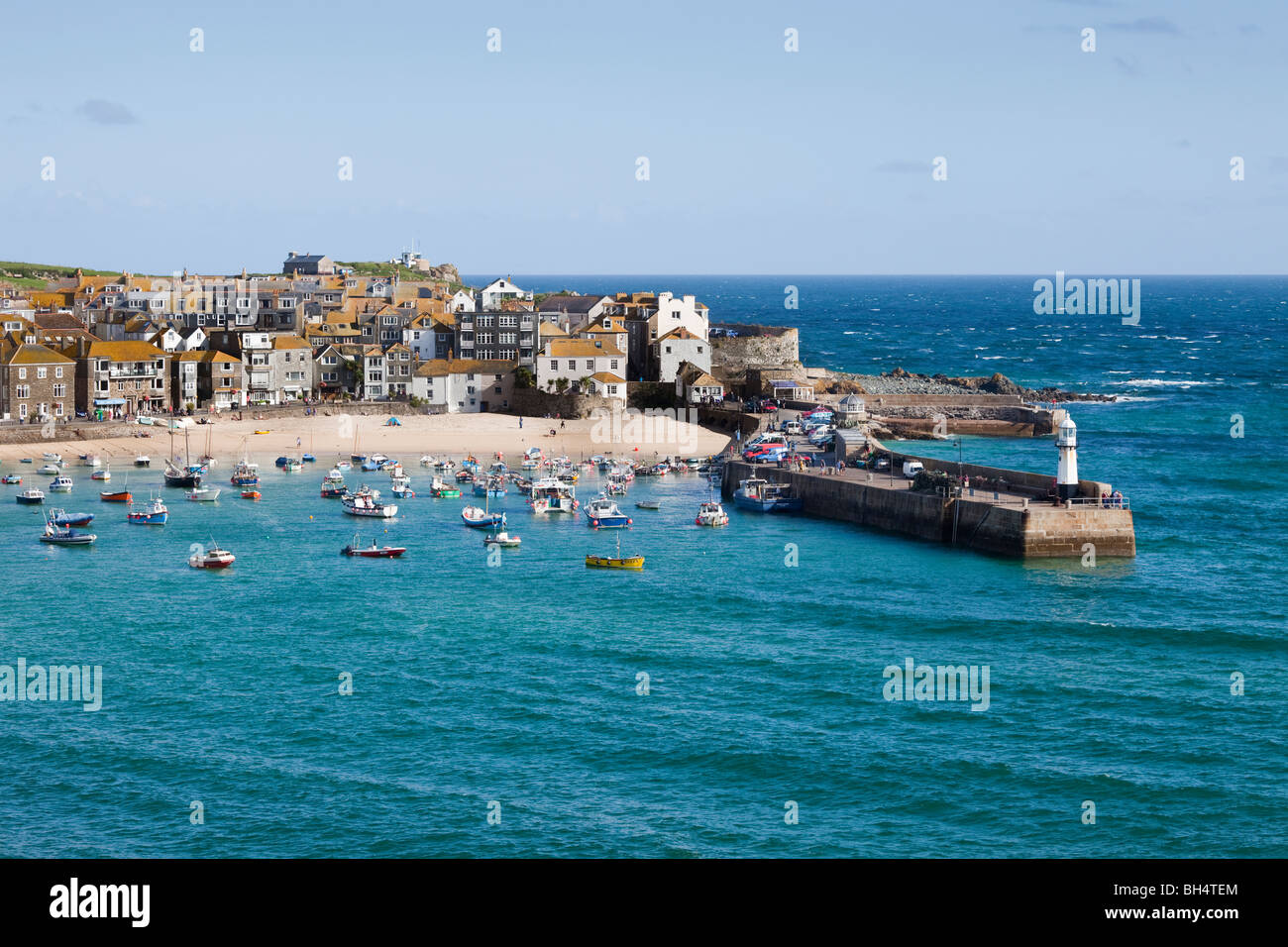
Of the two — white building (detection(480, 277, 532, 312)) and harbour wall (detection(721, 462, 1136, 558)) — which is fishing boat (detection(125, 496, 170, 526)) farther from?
white building (detection(480, 277, 532, 312))

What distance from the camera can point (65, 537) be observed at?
52469 millimetres

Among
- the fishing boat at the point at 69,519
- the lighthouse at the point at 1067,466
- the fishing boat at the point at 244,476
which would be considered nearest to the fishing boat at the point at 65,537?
the fishing boat at the point at 69,519

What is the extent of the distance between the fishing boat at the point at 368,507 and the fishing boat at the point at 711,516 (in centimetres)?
1315

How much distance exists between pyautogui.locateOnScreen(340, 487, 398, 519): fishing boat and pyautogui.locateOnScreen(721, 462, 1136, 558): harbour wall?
59.3ft

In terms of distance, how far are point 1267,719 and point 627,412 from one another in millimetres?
58040

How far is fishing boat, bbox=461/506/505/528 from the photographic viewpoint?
183 ft

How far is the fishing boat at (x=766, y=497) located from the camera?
58.9 m

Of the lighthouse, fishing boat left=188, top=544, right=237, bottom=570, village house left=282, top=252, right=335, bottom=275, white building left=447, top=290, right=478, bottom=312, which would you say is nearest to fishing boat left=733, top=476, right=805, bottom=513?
the lighthouse

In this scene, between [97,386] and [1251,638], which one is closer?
[1251,638]

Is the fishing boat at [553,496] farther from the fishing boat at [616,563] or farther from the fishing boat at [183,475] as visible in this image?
the fishing boat at [183,475]
